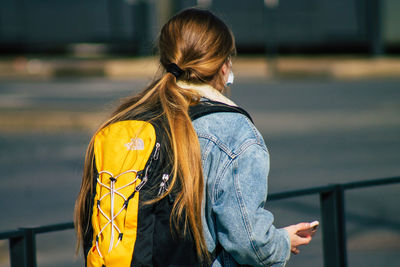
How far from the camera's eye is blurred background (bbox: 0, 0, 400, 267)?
19.0 feet

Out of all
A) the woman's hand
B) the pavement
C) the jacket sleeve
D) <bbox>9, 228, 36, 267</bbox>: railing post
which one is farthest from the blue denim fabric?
the pavement

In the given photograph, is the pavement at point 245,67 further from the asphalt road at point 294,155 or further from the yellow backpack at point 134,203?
the yellow backpack at point 134,203

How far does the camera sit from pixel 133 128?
181cm

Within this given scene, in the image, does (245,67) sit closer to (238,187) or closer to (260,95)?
(260,95)

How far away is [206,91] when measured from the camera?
1930 mm

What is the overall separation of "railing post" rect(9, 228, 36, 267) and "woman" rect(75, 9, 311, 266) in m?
0.55

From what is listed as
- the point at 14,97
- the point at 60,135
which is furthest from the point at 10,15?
the point at 60,135

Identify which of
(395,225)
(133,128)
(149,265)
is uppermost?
(133,128)

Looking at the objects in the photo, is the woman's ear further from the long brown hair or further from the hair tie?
A: the hair tie

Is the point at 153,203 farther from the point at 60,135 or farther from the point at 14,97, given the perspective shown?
A: the point at 14,97

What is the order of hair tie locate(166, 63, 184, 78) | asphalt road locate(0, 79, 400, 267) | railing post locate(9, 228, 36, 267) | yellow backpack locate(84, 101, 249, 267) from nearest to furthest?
yellow backpack locate(84, 101, 249, 267)
hair tie locate(166, 63, 184, 78)
railing post locate(9, 228, 36, 267)
asphalt road locate(0, 79, 400, 267)

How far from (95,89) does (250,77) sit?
22.0 ft

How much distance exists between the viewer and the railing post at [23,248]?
7.93 feet

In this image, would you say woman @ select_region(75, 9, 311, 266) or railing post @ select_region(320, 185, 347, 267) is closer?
woman @ select_region(75, 9, 311, 266)
